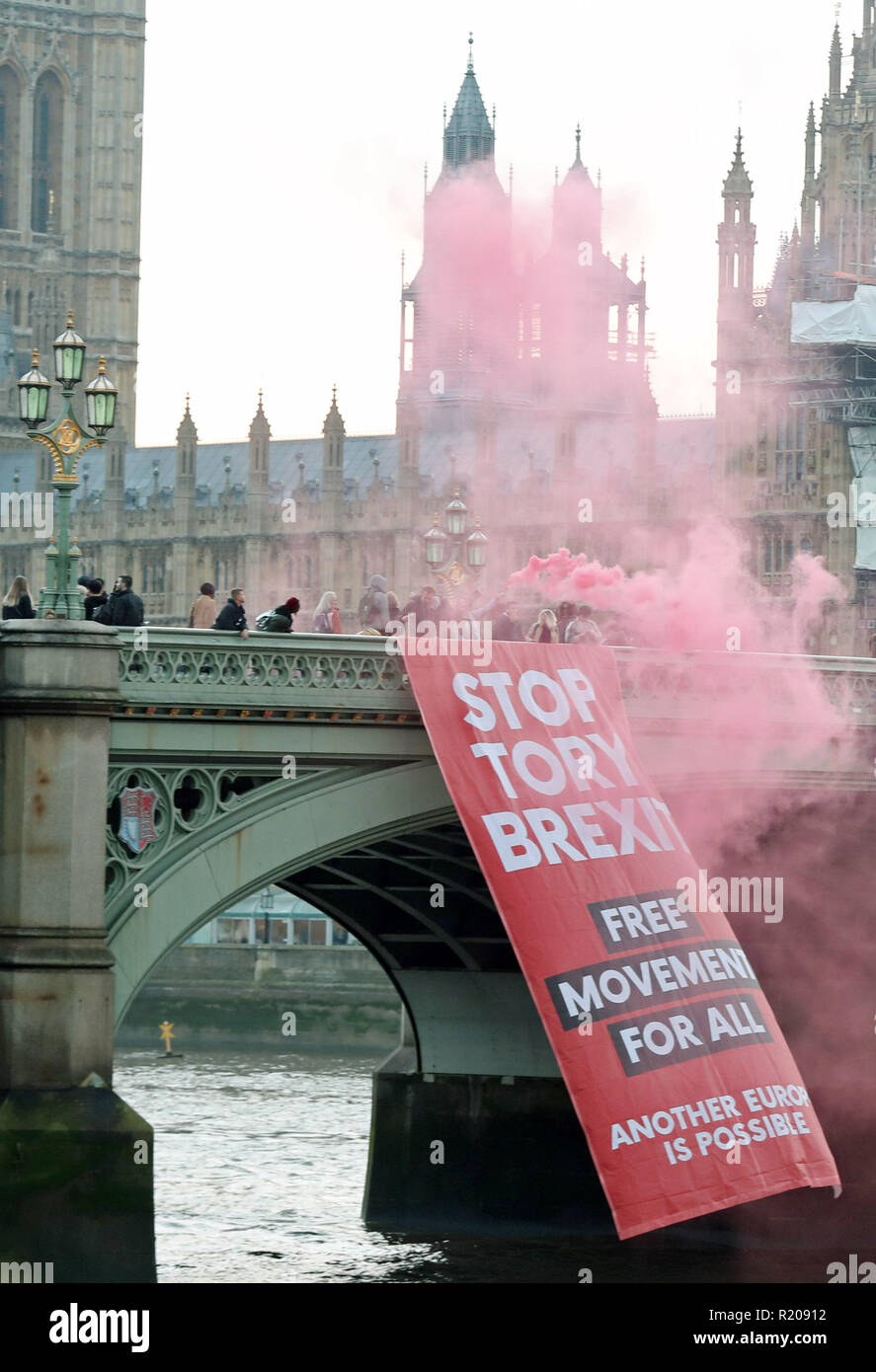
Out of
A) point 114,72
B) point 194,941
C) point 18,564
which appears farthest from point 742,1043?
point 114,72

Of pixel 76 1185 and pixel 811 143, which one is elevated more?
pixel 811 143

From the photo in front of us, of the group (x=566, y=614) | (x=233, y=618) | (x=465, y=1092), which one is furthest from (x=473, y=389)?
(x=233, y=618)

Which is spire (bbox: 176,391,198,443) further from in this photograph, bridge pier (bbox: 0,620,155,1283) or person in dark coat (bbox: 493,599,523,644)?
bridge pier (bbox: 0,620,155,1283)

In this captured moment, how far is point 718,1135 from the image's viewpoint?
3244 cm

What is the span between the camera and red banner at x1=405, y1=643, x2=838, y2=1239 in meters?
31.8

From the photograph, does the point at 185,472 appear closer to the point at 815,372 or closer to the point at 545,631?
the point at 815,372

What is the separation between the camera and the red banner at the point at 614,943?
31844mm

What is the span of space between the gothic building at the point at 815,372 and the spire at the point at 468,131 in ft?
106

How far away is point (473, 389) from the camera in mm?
113500

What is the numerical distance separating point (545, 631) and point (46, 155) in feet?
310

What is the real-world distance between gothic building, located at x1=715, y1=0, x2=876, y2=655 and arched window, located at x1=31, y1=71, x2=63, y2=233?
41477 mm
